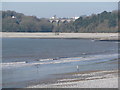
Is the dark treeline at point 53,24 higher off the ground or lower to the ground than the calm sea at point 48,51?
higher

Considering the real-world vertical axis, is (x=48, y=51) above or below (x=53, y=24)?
below

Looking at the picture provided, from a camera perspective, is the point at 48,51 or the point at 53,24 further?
the point at 53,24

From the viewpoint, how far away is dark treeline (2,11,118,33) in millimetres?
98688

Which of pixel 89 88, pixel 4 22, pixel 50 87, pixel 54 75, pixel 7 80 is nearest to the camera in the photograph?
pixel 89 88

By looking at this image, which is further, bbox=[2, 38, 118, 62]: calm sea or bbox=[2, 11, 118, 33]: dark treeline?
bbox=[2, 11, 118, 33]: dark treeline

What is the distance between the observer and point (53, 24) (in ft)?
365

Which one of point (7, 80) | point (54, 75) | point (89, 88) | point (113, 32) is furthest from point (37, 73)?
point (113, 32)

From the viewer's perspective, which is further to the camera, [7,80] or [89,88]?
[7,80]

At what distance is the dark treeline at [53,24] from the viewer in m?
98.7

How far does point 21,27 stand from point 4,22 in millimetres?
4931

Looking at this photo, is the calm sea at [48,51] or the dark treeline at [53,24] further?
the dark treeline at [53,24]

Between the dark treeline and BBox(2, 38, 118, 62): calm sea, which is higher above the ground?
the dark treeline

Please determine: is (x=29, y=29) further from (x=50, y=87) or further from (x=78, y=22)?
(x=50, y=87)

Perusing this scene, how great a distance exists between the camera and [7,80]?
53.1ft
